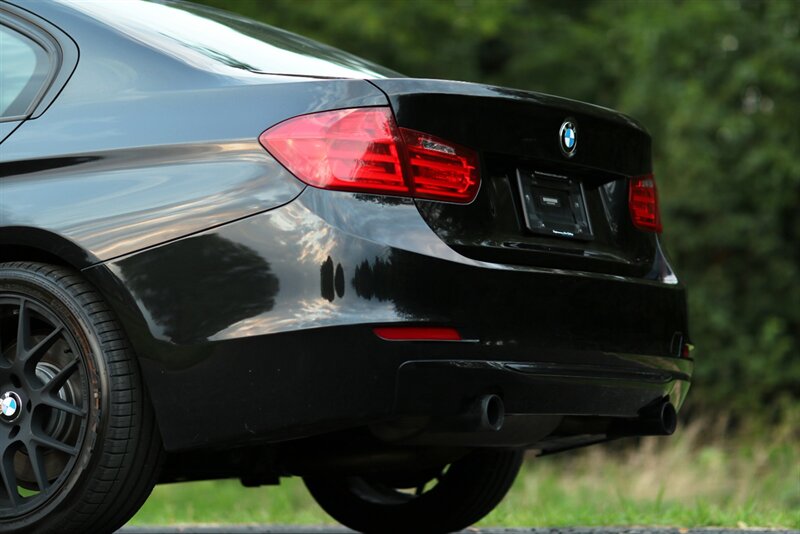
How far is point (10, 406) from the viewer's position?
367 centimetres

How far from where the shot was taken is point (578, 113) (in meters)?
3.90

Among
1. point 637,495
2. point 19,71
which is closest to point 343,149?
point 19,71

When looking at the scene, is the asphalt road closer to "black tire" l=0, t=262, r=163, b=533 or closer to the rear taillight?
"black tire" l=0, t=262, r=163, b=533

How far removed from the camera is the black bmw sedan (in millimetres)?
3338

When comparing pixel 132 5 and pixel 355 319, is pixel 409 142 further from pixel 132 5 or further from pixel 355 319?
pixel 132 5

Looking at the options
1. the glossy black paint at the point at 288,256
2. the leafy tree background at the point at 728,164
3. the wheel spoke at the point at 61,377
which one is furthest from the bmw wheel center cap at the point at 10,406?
the leafy tree background at the point at 728,164

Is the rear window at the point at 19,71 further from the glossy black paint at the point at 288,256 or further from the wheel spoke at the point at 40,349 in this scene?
the wheel spoke at the point at 40,349

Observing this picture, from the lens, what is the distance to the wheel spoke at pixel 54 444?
3.57 meters

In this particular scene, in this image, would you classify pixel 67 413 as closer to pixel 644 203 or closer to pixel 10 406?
pixel 10 406

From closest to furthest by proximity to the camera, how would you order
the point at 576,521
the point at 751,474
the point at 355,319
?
the point at 355,319 → the point at 576,521 → the point at 751,474

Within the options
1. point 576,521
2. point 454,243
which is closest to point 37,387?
point 454,243

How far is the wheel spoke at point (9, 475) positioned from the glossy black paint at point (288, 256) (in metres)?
0.50

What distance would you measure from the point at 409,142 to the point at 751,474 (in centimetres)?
717

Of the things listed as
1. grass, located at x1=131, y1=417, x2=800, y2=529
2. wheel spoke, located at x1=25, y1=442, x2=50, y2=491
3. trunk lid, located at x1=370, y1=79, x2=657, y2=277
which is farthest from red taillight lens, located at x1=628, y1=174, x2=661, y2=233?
wheel spoke, located at x1=25, y1=442, x2=50, y2=491
